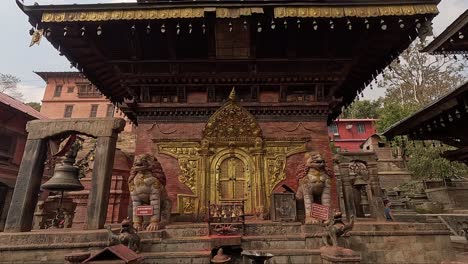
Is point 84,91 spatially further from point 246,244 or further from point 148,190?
point 246,244

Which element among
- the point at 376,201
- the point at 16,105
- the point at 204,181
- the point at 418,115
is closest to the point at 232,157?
the point at 204,181

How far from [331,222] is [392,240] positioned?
8.24 feet

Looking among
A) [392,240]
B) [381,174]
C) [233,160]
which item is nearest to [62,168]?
[233,160]

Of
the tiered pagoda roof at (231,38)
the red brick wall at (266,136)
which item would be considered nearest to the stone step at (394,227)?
the red brick wall at (266,136)

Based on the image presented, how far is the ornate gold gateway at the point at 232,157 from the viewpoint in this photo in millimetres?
9938

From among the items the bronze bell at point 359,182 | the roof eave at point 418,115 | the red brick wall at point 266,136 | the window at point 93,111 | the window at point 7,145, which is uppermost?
the window at point 93,111

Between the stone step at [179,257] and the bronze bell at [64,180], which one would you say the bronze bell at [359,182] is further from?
the bronze bell at [64,180]

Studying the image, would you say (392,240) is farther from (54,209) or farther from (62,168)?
(54,209)

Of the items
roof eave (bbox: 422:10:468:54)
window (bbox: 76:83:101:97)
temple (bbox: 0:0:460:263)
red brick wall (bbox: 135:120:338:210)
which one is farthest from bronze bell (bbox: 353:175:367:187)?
window (bbox: 76:83:101:97)

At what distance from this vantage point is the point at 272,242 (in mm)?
7285

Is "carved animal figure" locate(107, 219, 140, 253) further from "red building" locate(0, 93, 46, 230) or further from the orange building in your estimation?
the orange building

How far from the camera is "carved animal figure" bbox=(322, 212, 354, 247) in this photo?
6.57 m

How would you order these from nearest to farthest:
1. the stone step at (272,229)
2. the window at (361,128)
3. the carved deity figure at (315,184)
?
the stone step at (272,229), the carved deity figure at (315,184), the window at (361,128)

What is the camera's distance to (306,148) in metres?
10.4
